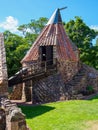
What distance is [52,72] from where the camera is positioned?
24688 millimetres

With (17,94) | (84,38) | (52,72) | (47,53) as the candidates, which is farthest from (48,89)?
(84,38)

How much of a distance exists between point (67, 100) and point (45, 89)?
2090 mm

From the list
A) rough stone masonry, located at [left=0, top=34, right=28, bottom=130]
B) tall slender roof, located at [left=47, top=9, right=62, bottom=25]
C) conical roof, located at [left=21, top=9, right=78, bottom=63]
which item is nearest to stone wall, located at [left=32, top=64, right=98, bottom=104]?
conical roof, located at [left=21, top=9, right=78, bottom=63]

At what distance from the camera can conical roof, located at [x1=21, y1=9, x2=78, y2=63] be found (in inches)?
998

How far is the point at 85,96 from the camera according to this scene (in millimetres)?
23719

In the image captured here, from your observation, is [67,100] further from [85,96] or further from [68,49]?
[68,49]

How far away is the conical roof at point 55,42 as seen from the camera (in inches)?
998

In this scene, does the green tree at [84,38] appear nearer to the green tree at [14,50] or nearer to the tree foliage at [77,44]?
the tree foliage at [77,44]

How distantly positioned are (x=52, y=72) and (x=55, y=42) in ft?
8.34

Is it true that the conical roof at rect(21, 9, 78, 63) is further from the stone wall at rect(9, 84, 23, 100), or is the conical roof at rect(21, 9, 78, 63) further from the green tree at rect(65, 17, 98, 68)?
the green tree at rect(65, 17, 98, 68)

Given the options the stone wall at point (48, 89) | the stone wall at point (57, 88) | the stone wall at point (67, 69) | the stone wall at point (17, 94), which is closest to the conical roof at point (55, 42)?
the stone wall at point (67, 69)

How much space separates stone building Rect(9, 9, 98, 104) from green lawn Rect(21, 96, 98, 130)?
313cm

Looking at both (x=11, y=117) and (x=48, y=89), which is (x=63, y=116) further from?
(x=11, y=117)

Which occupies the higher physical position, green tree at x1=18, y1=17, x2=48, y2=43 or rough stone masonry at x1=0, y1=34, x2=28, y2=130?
green tree at x1=18, y1=17, x2=48, y2=43
